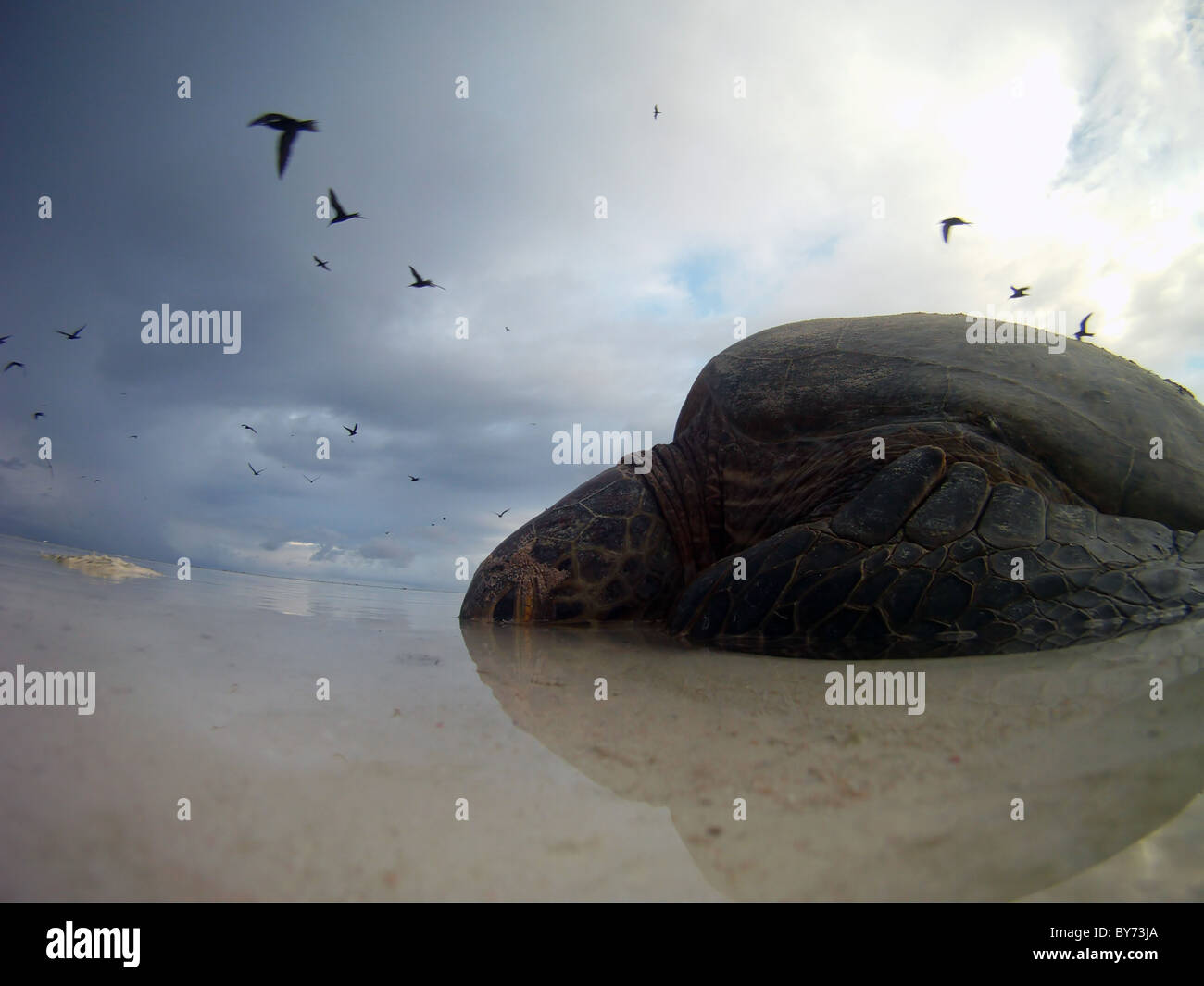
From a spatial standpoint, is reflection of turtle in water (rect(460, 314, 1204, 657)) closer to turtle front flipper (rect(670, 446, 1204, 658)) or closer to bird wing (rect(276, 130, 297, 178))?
turtle front flipper (rect(670, 446, 1204, 658))

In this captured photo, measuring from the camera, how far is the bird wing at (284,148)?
17.2ft

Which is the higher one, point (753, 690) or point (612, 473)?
point (612, 473)

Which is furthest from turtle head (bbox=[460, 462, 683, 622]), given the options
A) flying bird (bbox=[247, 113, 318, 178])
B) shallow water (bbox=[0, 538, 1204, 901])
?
flying bird (bbox=[247, 113, 318, 178])

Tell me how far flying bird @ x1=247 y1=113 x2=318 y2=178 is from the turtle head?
13.9 ft

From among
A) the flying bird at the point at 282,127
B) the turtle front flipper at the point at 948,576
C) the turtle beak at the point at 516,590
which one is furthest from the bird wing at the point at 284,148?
the turtle front flipper at the point at 948,576

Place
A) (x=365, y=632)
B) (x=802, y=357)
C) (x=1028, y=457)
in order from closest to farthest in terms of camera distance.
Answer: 1. (x=1028, y=457)
2. (x=365, y=632)
3. (x=802, y=357)

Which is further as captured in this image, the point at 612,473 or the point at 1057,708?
the point at 612,473

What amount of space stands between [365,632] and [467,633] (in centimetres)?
67

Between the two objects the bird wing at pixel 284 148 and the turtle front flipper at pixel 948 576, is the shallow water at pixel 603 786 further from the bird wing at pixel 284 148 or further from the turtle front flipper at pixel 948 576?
the bird wing at pixel 284 148

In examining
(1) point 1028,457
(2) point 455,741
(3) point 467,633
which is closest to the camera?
(2) point 455,741

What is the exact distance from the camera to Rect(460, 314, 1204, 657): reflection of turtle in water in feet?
7.79
